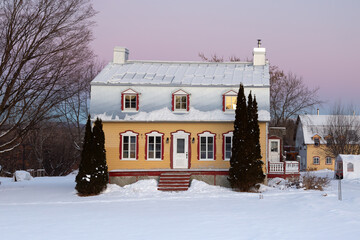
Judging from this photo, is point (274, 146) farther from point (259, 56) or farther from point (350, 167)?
point (350, 167)

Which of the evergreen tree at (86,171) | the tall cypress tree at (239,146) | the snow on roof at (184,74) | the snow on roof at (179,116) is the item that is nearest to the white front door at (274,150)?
the snow on roof at (179,116)

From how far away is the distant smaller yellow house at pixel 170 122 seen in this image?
24.3 m

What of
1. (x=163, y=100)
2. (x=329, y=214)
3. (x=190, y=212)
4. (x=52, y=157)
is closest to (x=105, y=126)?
(x=163, y=100)

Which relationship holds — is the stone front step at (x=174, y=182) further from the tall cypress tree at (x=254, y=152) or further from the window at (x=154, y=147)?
the tall cypress tree at (x=254, y=152)

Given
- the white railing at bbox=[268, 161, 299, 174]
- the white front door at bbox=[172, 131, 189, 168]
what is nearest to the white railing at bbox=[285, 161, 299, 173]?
the white railing at bbox=[268, 161, 299, 174]

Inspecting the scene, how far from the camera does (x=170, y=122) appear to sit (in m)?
24.4

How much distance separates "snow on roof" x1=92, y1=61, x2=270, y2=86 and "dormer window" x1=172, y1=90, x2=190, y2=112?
2.32ft

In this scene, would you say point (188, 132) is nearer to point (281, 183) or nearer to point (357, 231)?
point (281, 183)

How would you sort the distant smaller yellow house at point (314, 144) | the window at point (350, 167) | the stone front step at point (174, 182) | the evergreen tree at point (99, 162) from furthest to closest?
the distant smaller yellow house at point (314, 144), the window at point (350, 167), the stone front step at point (174, 182), the evergreen tree at point (99, 162)

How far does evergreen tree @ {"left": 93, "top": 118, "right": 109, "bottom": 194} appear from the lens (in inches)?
851

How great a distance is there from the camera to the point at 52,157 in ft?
161

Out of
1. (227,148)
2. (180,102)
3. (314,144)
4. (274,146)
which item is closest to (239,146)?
(227,148)

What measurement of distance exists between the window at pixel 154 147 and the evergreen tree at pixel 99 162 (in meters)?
3.19

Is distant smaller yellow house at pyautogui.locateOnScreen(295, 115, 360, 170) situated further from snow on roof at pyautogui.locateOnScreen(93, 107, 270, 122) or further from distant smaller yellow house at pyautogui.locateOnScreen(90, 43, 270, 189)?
snow on roof at pyautogui.locateOnScreen(93, 107, 270, 122)
